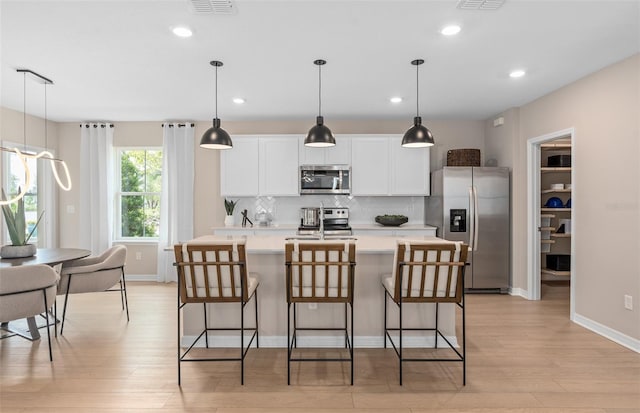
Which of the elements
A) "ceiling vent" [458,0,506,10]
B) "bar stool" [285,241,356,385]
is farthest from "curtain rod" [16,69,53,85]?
"ceiling vent" [458,0,506,10]

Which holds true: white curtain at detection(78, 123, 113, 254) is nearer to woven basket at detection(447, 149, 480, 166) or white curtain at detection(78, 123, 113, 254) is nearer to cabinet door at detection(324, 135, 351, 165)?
cabinet door at detection(324, 135, 351, 165)

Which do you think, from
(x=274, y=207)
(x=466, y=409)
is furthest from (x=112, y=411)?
(x=274, y=207)

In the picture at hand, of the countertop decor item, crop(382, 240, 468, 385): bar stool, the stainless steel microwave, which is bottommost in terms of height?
crop(382, 240, 468, 385): bar stool

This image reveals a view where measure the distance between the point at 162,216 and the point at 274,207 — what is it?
1686 mm

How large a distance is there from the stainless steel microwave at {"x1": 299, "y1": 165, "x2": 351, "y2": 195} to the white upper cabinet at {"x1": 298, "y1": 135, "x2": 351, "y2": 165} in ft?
0.20

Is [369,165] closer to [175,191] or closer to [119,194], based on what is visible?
[175,191]

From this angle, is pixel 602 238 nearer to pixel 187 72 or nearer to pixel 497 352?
pixel 497 352

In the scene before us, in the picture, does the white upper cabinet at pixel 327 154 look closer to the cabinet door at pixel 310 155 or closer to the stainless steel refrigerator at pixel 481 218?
the cabinet door at pixel 310 155

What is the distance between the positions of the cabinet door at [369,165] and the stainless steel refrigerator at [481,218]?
2.82ft

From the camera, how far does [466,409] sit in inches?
91.0

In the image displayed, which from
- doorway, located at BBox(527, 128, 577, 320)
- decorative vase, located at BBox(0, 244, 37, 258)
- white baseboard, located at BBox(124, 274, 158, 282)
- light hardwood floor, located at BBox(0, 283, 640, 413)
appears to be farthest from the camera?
white baseboard, located at BBox(124, 274, 158, 282)

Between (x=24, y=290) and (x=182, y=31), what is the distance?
225cm

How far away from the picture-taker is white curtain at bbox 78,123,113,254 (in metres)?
5.89

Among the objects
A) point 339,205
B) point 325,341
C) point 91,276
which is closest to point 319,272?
point 325,341
